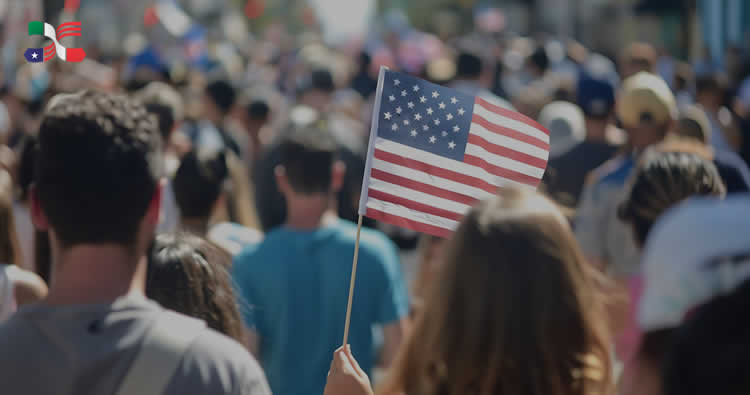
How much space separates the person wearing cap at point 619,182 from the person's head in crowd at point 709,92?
4.72 m

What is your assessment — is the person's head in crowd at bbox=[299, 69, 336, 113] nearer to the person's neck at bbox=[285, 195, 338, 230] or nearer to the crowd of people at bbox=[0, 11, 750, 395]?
the crowd of people at bbox=[0, 11, 750, 395]

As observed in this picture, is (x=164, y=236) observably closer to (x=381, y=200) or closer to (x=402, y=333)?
(x=381, y=200)

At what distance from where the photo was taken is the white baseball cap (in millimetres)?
1650

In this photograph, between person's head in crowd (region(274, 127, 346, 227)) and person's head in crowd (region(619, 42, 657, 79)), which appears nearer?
person's head in crowd (region(274, 127, 346, 227))

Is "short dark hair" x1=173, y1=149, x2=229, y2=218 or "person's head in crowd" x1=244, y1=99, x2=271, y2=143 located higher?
"short dark hair" x1=173, y1=149, x2=229, y2=218

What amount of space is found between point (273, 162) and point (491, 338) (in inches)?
196

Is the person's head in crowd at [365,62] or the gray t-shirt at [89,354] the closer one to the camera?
the gray t-shirt at [89,354]

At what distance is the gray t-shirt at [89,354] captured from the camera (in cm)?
200

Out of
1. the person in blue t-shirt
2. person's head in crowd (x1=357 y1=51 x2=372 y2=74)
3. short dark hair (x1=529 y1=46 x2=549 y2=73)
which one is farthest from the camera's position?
person's head in crowd (x1=357 y1=51 x2=372 y2=74)

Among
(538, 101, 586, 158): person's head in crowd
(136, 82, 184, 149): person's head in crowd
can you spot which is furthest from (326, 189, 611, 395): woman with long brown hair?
(538, 101, 586, 158): person's head in crowd

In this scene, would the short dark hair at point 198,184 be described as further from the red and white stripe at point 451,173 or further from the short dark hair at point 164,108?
the red and white stripe at point 451,173

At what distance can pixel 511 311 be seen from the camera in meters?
2.01

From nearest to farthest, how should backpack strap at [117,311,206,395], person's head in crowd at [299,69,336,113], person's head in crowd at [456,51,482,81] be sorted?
backpack strap at [117,311,206,395] < person's head in crowd at [456,51,482,81] < person's head in crowd at [299,69,336,113]

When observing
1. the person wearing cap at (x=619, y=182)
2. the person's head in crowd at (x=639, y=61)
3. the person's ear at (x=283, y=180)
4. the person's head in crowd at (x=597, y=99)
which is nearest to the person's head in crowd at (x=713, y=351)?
the person's ear at (x=283, y=180)
